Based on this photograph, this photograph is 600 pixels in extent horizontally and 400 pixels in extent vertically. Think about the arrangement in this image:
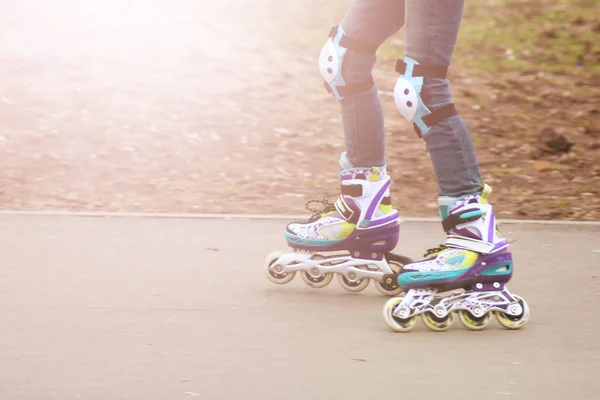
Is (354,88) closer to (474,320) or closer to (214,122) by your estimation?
(474,320)

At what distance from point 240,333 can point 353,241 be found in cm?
91

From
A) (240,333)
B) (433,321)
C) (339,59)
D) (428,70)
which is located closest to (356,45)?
(339,59)

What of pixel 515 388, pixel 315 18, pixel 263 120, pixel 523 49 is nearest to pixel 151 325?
pixel 515 388

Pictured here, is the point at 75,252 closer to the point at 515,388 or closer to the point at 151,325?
the point at 151,325

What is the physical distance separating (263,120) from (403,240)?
3492mm

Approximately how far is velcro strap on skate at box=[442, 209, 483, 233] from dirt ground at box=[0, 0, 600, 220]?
2.96 metres

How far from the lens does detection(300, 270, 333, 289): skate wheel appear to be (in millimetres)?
5109

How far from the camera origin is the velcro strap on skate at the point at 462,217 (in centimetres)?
436

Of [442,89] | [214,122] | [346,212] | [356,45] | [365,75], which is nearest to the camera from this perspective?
[442,89]

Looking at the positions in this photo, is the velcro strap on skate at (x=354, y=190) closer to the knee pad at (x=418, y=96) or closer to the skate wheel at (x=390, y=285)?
the skate wheel at (x=390, y=285)

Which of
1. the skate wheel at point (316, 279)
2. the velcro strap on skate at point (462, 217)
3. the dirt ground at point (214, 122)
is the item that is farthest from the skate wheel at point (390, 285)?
the dirt ground at point (214, 122)

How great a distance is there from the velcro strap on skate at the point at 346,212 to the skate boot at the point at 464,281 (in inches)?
26.2

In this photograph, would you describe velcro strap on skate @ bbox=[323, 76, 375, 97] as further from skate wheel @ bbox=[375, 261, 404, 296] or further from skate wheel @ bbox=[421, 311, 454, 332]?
skate wheel @ bbox=[421, 311, 454, 332]

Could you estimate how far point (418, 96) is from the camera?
14.4 feet
